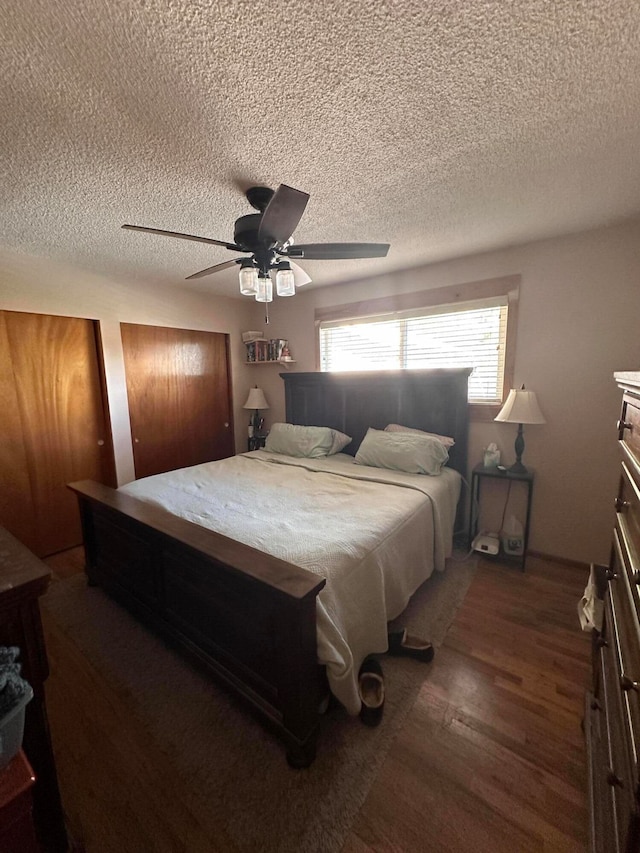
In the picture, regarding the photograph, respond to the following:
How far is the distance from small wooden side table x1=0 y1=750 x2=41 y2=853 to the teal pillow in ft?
7.64

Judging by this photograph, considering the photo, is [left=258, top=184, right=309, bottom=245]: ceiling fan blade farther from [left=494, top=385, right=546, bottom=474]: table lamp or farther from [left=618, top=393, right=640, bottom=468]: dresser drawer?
[left=494, top=385, right=546, bottom=474]: table lamp

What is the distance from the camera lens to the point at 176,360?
3537mm

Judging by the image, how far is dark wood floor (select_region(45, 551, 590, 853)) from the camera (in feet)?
3.49

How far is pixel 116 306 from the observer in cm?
304

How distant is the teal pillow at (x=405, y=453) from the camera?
101 inches

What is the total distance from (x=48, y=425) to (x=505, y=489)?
3.82 metres

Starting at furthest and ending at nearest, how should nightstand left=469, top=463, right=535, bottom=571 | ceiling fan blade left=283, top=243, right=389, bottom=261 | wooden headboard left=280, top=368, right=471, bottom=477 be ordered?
wooden headboard left=280, top=368, right=471, bottom=477
nightstand left=469, top=463, right=535, bottom=571
ceiling fan blade left=283, top=243, right=389, bottom=261

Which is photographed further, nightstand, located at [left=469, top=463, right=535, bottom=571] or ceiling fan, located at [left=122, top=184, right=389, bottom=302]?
nightstand, located at [left=469, top=463, right=535, bottom=571]

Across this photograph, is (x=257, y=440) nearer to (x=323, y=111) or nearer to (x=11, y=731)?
(x=323, y=111)

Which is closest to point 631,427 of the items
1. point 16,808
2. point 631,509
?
point 631,509

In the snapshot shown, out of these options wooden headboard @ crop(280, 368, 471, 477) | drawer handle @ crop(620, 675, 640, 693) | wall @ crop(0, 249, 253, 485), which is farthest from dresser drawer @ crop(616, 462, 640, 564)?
wall @ crop(0, 249, 253, 485)

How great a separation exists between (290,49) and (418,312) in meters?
2.23

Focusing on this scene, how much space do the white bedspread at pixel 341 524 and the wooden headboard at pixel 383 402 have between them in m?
0.47

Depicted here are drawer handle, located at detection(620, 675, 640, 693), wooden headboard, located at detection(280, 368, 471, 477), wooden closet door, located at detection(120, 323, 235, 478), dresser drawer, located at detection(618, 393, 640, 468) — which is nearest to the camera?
drawer handle, located at detection(620, 675, 640, 693)
